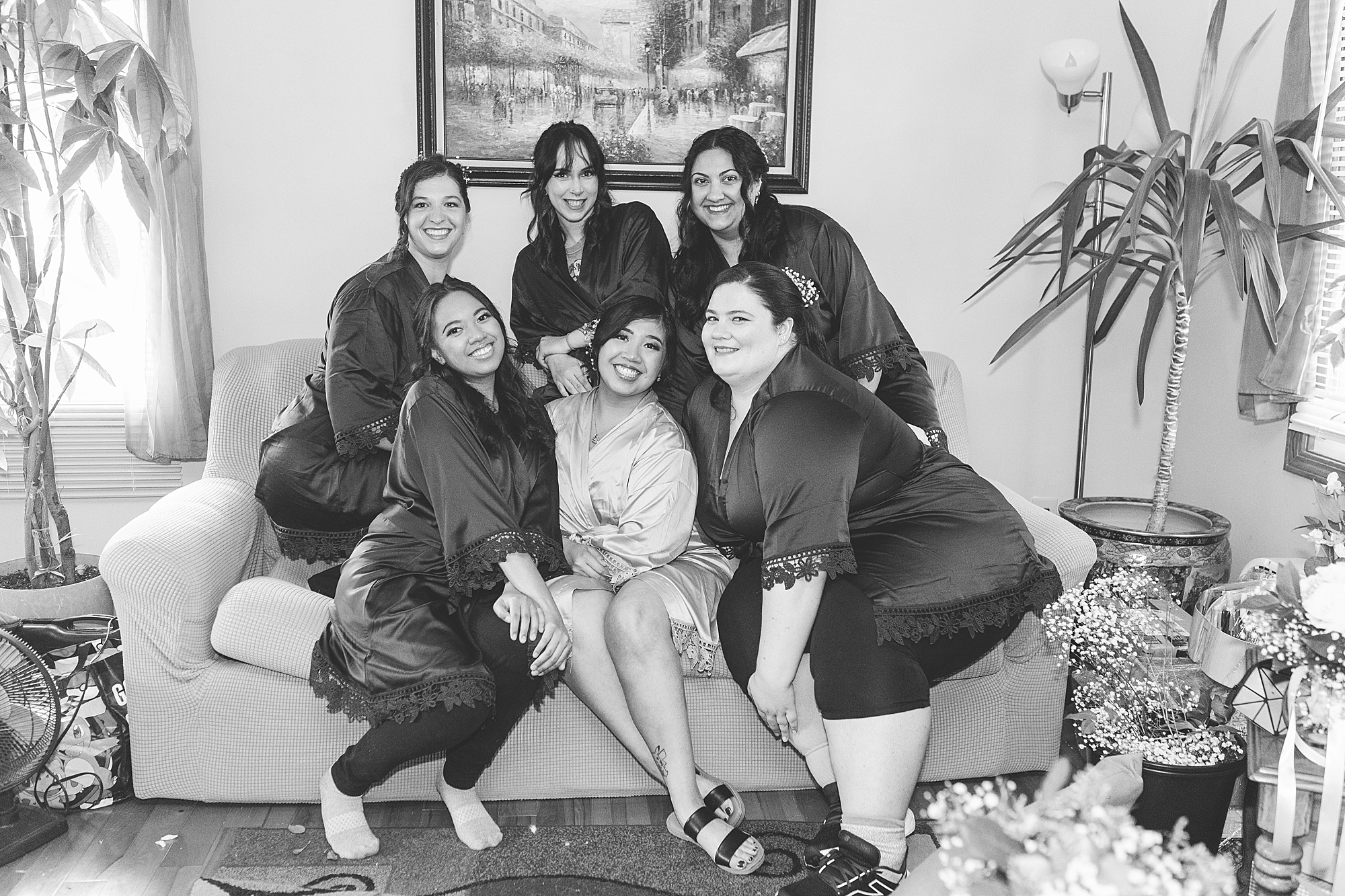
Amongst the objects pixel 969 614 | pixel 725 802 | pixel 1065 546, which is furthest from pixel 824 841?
pixel 1065 546

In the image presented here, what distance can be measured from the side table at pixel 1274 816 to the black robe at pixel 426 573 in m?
1.29

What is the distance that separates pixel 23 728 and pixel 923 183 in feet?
9.09

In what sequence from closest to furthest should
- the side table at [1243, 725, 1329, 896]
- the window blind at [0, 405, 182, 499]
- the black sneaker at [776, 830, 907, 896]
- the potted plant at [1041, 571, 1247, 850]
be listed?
1. the side table at [1243, 725, 1329, 896]
2. the black sneaker at [776, 830, 907, 896]
3. the potted plant at [1041, 571, 1247, 850]
4. the window blind at [0, 405, 182, 499]

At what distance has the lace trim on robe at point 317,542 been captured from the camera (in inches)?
100

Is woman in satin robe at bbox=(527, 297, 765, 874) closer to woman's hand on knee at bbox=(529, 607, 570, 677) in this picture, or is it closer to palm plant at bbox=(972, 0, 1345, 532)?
woman's hand on knee at bbox=(529, 607, 570, 677)

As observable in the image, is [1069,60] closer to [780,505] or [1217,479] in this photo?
[1217,479]

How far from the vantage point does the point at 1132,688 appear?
2059 mm

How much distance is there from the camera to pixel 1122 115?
345 cm

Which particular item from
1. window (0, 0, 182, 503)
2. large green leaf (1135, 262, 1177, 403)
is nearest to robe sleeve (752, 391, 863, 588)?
large green leaf (1135, 262, 1177, 403)

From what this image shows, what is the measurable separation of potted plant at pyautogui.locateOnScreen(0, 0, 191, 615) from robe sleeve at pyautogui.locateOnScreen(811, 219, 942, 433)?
1580mm

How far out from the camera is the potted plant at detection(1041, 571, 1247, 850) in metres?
1.99

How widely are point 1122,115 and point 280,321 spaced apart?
2.69m

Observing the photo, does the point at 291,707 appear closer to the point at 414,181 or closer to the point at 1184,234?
the point at 414,181

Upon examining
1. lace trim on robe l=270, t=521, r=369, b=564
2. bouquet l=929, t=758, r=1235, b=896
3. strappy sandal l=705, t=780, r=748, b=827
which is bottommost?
strappy sandal l=705, t=780, r=748, b=827
